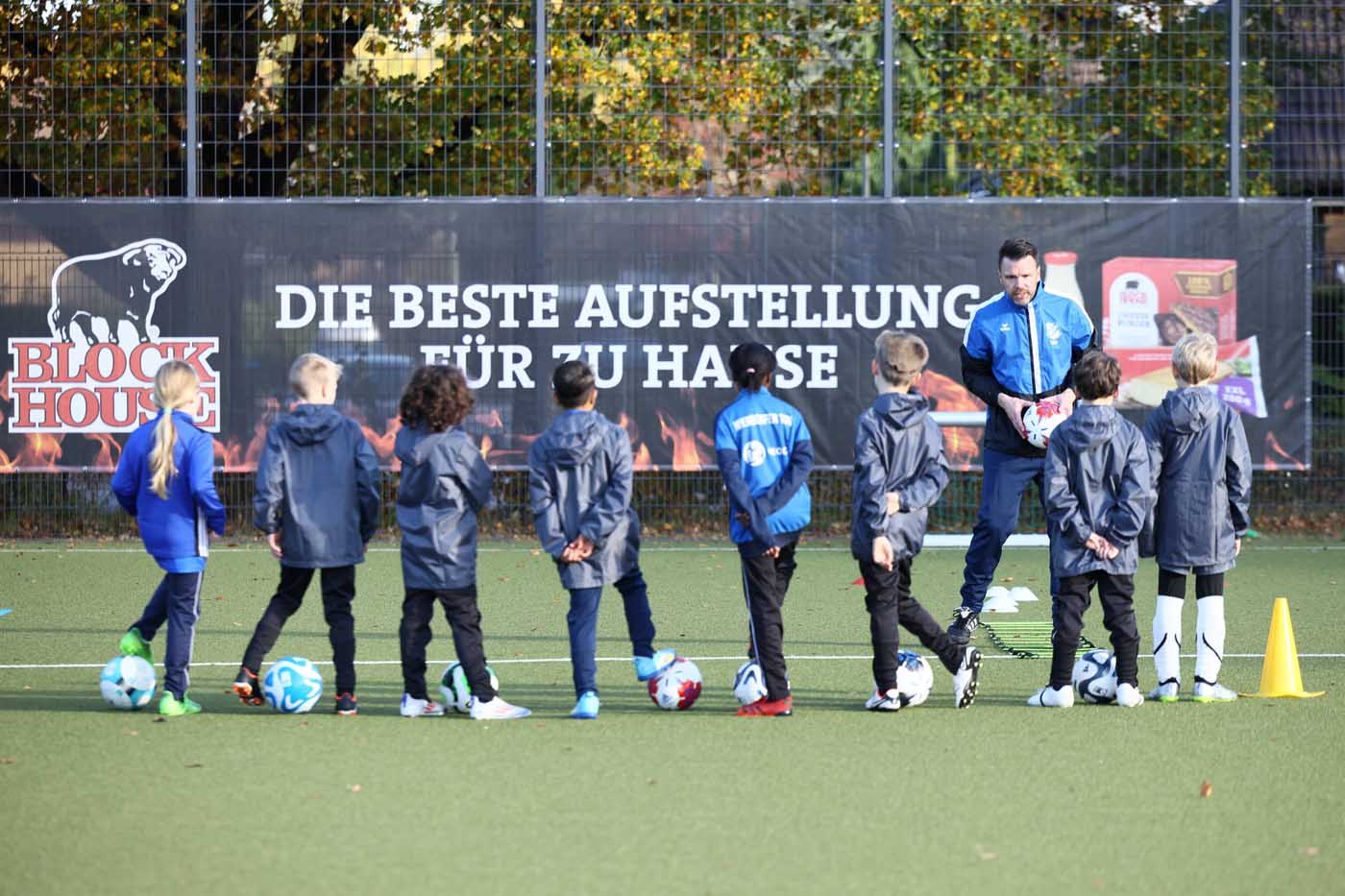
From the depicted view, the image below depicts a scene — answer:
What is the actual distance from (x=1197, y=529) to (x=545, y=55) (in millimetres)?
7515

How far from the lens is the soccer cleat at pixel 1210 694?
6.96 m

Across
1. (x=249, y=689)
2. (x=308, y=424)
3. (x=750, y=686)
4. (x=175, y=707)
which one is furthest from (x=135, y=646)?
(x=750, y=686)

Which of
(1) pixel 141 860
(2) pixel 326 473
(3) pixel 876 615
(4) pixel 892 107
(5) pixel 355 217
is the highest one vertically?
(4) pixel 892 107

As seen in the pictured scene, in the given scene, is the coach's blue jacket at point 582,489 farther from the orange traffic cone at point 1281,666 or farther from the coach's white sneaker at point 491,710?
the orange traffic cone at point 1281,666

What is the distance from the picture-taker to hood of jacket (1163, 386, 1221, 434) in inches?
274

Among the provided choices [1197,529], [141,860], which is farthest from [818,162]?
[141,860]

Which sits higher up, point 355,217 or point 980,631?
point 355,217

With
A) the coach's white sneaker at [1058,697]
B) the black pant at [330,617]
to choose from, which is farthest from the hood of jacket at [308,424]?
the coach's white sneaker at [1058,697]

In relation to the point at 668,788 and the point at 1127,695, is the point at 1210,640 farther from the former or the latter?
the point at 668,788

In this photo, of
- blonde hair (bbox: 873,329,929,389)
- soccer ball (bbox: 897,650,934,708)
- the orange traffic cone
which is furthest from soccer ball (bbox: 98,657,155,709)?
the orange traffic cone

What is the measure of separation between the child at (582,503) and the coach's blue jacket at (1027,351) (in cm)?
212

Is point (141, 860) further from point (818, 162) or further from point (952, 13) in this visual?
point (952, 13)

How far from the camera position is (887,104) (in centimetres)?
1302

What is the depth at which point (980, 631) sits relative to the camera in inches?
354
